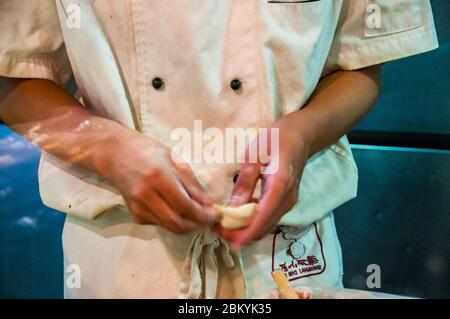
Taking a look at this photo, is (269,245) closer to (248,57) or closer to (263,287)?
(263,287)

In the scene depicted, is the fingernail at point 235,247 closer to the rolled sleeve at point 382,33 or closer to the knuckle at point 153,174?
the knuckle at point 153,174

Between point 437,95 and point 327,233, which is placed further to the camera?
point 437,95

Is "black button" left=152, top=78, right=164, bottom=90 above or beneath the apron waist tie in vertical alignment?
above

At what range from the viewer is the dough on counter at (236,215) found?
63cm

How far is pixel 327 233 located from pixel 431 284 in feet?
0.61

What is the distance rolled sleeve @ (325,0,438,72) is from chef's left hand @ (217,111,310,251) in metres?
0.18

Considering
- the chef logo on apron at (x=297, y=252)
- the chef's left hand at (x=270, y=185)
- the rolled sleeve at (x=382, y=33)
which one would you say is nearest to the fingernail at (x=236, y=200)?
the chef's left hand at (x=270, y=185)

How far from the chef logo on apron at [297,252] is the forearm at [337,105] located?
109 millimetres

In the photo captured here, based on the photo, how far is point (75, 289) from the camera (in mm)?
758

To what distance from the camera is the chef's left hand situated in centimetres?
65

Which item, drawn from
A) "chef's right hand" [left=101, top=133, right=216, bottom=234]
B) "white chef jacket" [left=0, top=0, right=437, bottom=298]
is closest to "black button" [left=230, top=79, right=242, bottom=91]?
"white chef jacket" [left=0, top=0, right=437, bottom=298]

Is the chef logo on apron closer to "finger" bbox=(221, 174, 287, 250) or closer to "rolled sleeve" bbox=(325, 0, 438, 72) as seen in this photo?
"finger" bbox=(221, 174, 287, 250)

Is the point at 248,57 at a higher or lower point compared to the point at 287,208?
higher
